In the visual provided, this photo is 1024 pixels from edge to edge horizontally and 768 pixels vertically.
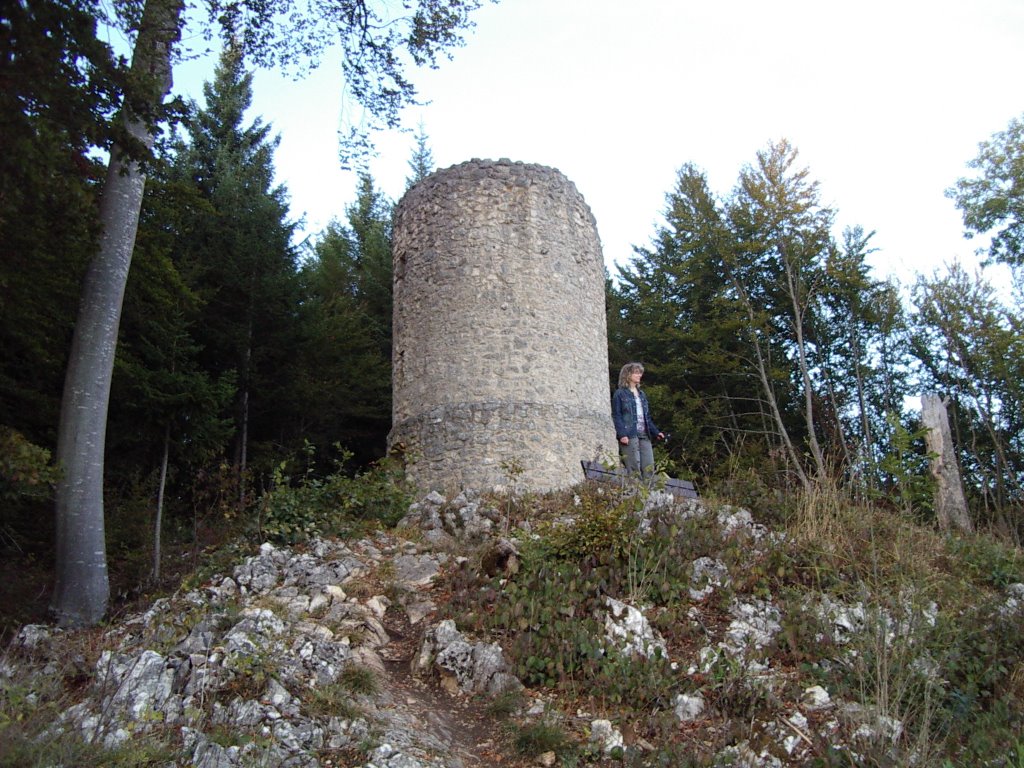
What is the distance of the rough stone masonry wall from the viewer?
10.6m

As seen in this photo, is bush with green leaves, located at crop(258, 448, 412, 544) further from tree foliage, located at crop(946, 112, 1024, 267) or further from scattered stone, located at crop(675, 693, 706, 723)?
tree foliage, located at crop(946, 112, 1024, 267)

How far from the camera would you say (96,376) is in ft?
24.0

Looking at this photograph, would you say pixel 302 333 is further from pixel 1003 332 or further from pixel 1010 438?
pixel 1010 438

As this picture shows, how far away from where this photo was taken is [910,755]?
4066 millimetres

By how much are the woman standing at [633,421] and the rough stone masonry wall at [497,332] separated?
1.23 m

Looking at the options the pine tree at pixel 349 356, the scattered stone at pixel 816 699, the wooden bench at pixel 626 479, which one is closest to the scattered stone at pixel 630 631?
the scattered stone at pixel 816 699

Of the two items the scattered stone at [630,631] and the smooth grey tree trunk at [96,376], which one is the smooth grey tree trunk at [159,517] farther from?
the scattered stone at [630,631]

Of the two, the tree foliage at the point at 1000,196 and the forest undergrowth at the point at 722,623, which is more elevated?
the tree foliage at the point at 1000,196

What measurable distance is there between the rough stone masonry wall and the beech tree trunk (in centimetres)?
402

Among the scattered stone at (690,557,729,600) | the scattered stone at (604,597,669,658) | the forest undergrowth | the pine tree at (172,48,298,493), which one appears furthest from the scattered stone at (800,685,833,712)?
the pine tree at (172,48,298,493)

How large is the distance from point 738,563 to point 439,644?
98.4 inches

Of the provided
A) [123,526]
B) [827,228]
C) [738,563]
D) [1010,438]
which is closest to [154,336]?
[123,526]

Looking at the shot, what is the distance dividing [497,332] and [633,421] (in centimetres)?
236

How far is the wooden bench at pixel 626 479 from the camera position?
25.8 ft
